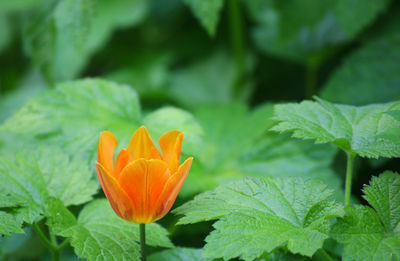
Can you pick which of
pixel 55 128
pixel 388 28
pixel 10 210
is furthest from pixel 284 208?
pixel 388 28

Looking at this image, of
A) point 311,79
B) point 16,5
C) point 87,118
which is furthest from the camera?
point 16,5

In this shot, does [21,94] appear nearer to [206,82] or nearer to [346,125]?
[206,82]

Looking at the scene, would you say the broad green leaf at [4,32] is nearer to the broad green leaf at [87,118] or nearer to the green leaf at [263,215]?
the broad green leaf at [87,118]

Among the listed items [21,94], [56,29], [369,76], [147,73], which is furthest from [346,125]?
[21,94]

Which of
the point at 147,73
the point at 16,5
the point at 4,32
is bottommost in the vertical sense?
the point at 147,73

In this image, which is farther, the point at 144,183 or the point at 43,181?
the point at 43,181

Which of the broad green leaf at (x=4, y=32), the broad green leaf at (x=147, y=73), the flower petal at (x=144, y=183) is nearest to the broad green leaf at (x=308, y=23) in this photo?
the broad green leaf at (x=147, y=73)

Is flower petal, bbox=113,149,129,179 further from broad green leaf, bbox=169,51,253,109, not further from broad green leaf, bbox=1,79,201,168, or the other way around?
broad green leaf, bbox=169,51,253,109
